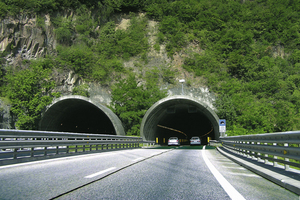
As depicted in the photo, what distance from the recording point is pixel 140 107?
45156mm

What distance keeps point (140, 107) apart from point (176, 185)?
39805 mm

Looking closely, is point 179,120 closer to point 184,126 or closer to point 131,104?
point 184,126

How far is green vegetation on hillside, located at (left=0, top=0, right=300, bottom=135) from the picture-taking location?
46281 mm

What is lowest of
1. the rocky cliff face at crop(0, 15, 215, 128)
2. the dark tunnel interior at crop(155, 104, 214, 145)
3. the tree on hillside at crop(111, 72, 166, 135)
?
the dark tunnel interior at crop(155, 104, 214, 145)

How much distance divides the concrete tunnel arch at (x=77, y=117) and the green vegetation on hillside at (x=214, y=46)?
4.86 meters

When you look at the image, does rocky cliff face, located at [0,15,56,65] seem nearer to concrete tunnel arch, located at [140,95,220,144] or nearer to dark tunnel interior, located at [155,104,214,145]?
dark tunnel interior, located at [155,104,214,145]

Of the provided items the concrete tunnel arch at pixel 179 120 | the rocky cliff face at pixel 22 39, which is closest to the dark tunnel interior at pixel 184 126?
the concrete tunnel arch at pixel 179 120

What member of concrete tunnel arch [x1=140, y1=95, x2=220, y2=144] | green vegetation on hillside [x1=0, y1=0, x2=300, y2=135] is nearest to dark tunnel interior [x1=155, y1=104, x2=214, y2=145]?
concrete tunnel arch [x1=140, y1=95, x2=220, y2=144]

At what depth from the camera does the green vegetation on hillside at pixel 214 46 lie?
152ft

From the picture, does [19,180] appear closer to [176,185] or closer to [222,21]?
[176,185]

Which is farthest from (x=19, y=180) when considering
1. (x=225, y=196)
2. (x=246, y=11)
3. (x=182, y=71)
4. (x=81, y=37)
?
(x=246, y=11)

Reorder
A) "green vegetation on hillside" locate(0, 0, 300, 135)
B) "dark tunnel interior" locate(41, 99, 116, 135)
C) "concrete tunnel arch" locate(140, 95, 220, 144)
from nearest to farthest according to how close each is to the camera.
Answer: "dark tunnel interior" locate(41, 99, 116, 135) → "concrete tunnel arch" locate(140, 95, 220, 144) → "green vegetation on hillside" locate(0, 0, 300, 135)

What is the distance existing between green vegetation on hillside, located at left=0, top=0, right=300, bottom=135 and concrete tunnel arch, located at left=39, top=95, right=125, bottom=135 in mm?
4856

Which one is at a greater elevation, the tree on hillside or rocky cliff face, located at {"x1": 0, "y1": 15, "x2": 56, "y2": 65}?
rocky cliff face, located at {"x1": 0, "y1": 15, "x2": 56, "y2": 65}
